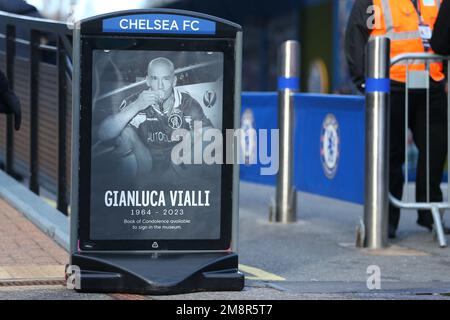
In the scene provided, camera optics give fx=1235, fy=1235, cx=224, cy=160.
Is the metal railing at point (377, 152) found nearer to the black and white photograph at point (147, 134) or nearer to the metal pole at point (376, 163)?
the metal pole at point (376, 163)

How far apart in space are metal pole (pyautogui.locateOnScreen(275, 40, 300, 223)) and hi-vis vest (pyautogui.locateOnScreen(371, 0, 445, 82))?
142cm

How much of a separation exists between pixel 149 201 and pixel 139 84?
2.01 ft

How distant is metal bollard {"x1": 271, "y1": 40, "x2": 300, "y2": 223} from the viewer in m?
10.2

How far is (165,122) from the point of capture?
21.1 ft

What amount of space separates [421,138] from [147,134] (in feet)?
10.6

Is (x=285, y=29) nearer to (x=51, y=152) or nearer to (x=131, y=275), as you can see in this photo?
(x=51, y=152)

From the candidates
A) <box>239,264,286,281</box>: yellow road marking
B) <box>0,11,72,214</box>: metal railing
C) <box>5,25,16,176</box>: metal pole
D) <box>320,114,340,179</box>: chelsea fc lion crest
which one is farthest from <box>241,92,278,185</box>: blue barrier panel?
<box>239,264,286,281</box>: yellow road marking

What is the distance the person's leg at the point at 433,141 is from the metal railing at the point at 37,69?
8.45 feet

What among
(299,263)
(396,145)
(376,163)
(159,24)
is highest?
(159,24)

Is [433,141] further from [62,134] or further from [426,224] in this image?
[62,134]

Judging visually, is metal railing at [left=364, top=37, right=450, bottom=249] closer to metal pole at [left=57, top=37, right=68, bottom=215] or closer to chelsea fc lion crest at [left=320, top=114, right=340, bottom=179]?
chelsea fc lion crest at [left=320, top=114, right=340, bottom=179]

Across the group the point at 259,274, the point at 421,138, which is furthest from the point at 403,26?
the point at 259,274

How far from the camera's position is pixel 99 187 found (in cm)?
642

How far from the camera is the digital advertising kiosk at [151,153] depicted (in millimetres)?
6324
